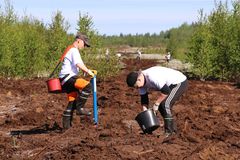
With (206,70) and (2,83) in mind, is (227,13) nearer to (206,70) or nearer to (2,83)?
(206,70)

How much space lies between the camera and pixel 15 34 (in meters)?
25.9

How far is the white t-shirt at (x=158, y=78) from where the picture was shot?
8.00 meters

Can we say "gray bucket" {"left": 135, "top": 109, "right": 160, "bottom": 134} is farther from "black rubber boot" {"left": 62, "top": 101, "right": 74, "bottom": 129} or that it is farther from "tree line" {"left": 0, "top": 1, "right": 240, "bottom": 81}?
"tree line" {"left": 0, "top": 1, "right": 240, "bottom": 81}

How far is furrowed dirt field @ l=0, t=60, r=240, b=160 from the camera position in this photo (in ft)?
22.8

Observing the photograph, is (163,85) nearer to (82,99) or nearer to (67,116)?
(82,99)

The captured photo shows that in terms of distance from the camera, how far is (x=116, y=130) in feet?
32.0

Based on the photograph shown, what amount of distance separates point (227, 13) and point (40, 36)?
9819mm

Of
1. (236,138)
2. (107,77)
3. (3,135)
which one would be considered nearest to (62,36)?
(107,77)

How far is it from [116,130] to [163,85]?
78.0 inches

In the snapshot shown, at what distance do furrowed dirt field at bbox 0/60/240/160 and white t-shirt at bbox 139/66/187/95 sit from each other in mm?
788

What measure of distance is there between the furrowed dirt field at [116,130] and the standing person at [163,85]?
40 cm

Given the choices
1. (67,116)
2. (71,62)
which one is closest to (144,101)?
(71,62)

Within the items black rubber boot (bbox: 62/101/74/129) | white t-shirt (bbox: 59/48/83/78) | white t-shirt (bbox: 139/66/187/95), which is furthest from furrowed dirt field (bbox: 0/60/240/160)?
white t-shirt (bbox: 59/48/83/78)

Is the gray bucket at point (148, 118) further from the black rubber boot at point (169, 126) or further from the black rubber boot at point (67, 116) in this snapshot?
the black rubber boot at point (67, 116)
